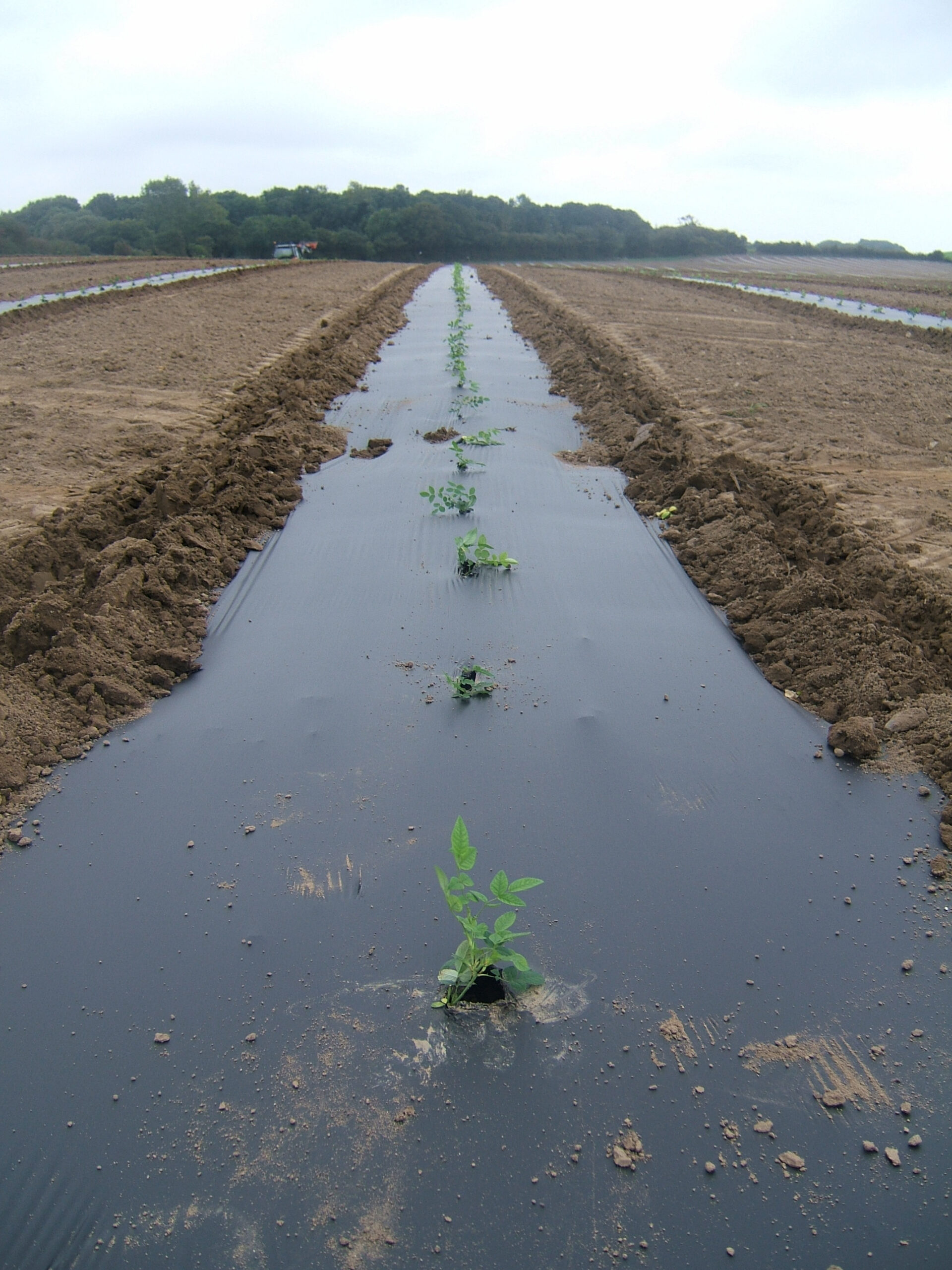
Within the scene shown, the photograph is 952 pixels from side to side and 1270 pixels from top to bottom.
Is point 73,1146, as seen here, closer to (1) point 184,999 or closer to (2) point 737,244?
(1) point 184,999

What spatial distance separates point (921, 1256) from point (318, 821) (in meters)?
2.28

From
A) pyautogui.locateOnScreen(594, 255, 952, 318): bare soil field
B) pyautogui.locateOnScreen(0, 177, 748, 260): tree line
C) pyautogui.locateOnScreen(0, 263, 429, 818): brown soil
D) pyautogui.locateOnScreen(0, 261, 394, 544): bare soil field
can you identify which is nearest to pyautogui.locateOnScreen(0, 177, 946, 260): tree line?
pyautogui.locateOnScreen(0, 177, 748, 260): tree line

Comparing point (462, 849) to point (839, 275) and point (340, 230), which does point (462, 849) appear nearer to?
point (839, 275)

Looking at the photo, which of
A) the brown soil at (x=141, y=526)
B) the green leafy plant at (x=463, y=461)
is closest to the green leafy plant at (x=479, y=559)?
the brown soil at (x=141, y=526)

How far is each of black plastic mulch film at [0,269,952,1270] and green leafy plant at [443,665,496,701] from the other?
0.07 meters

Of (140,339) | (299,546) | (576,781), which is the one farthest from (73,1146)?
(140,339)

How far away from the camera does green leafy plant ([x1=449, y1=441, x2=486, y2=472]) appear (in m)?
6.91

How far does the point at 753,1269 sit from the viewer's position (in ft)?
6.13

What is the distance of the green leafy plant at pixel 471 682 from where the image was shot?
3.87 meters

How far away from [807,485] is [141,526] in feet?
16.1

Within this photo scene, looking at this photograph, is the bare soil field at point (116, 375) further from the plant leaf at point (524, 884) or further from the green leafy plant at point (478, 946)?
the plant leaf at point (524, 884)

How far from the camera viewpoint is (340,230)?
6138 centimetres

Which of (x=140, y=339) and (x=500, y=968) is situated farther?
(x=140, y=339)

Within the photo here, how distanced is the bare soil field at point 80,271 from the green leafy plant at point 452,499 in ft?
55.9
